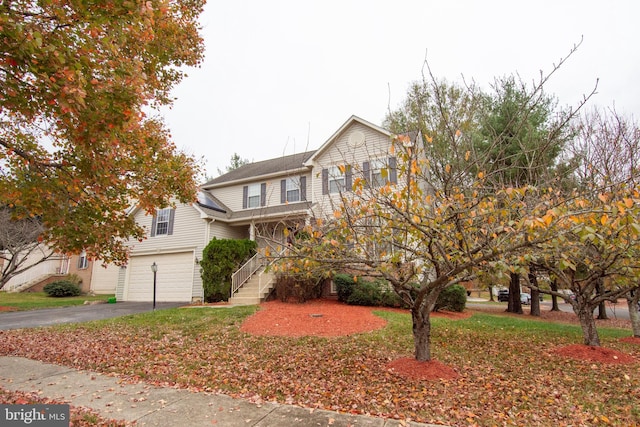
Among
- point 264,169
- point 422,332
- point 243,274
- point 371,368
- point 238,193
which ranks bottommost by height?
point 371,368

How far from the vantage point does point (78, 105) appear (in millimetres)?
4086

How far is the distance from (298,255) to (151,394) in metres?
2.74

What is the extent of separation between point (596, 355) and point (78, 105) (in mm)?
9328

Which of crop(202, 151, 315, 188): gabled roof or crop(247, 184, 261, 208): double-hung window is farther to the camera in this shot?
crop(247, 184, 261, 208): double-hung window

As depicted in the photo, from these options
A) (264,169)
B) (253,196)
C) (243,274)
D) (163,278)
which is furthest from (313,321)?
(264,169)

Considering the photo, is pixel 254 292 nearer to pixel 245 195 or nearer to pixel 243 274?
pixel 243 274

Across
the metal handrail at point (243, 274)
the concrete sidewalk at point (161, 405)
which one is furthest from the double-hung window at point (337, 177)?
the metal handrail at point (243, 274)

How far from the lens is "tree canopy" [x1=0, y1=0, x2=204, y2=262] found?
3996 millimetres

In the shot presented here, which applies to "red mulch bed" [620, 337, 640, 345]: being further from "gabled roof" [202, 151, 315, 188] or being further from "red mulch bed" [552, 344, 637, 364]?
"gabled roof" [202, 151, 315, 188]

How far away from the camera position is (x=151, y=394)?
15.5 ft

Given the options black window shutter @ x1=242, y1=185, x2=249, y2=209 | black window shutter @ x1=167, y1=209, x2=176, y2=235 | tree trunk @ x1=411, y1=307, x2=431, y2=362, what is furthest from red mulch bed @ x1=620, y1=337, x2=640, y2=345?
black window shutter @ x1=167, y1=209, x2=176, y2=235

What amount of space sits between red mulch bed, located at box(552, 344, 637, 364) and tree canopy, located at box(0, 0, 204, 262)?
8792 mm

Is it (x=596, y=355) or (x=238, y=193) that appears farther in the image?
(x=238, y=193)

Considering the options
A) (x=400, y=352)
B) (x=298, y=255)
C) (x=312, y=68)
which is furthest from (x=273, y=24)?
(x=400, y=352)
